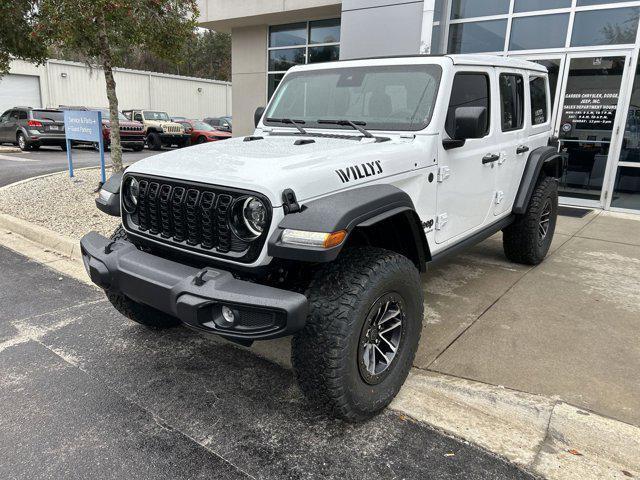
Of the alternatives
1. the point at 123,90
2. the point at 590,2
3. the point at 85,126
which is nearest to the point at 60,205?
the point at 85,126

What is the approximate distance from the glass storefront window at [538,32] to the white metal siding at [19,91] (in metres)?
26.2

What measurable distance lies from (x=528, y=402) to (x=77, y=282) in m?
4.11

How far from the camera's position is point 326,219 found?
2.25 m

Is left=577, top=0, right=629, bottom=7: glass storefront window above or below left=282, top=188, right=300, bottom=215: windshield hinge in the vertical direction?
above

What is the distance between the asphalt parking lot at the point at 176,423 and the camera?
232 cm

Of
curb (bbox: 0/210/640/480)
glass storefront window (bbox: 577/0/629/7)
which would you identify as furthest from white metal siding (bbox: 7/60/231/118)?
curb (bbox: 0/210/640/480)

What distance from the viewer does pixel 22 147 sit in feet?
58.8

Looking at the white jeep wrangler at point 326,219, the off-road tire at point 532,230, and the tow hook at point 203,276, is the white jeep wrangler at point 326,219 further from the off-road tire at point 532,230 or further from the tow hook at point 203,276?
the off-road tire at point 532,230

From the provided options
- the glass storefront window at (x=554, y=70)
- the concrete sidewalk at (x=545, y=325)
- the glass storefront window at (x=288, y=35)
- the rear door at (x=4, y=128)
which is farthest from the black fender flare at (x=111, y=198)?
the rear door at (x=4, y=128)

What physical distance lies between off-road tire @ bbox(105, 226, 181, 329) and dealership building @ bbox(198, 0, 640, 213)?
6.20 m

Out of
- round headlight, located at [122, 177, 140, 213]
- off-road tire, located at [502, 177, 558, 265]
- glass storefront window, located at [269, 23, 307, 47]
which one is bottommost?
off-road tire, located at [502, 177, 558, 265]

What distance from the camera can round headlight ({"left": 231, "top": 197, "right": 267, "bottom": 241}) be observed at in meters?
2.37

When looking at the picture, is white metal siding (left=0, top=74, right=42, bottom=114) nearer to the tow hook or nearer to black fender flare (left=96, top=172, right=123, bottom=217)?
black fender flare (left=96, top=172, right=123, bottom=217)

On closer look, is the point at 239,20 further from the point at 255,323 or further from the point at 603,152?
the point at 255,323
